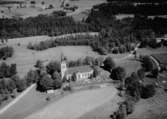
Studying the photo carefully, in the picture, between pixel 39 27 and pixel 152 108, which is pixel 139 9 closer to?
pixel 39 27

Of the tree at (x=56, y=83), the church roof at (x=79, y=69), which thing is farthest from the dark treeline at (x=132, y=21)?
the tree at (x=56, y=83)

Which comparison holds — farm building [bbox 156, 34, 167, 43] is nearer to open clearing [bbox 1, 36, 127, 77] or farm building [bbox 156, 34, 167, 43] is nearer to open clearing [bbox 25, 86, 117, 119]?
open clearing [bbox 1, 36, 127, 77]

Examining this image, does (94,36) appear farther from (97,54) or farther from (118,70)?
(118,70)

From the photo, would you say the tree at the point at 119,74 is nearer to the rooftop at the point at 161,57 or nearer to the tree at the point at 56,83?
the tree at the point at 56,83

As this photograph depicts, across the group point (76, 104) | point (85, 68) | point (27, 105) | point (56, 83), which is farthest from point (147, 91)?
point (27, 105)

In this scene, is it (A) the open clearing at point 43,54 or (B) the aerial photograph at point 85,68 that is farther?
(A) the open clearing at point 43,54

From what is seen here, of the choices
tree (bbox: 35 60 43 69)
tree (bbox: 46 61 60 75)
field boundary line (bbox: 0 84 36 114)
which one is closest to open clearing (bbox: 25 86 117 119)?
field boundary line (bbox: 0 84 36 114)

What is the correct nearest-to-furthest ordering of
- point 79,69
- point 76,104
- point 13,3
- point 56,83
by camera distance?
point 76,104 < point 56,83 < point 79,69 < point 13,3
